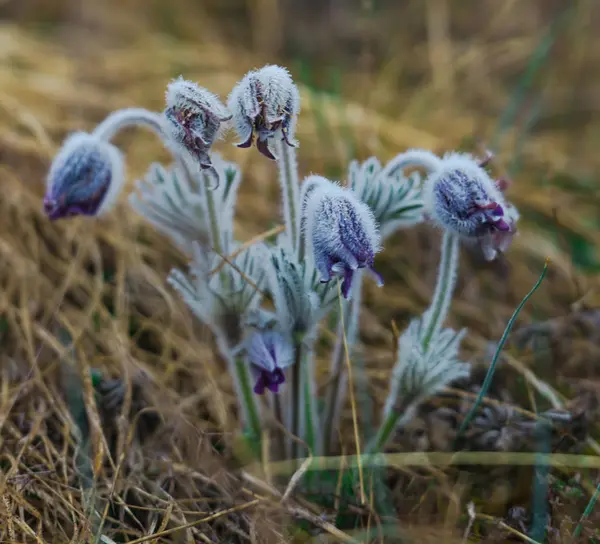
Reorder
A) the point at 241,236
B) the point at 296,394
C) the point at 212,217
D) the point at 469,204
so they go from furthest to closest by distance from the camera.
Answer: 1. the point at 241,236
2. the point at 296,394
3. the point at 212,217
4. the point at 469,204

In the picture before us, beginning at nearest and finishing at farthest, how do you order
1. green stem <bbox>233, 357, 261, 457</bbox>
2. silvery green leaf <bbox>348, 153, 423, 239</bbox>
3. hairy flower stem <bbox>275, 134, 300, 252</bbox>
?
hairy flower stem <bbox>275, 134, 300, 252</bbox>, silvery green leaf <bbox>348, 153, 423, 239</bbox>, green stem <bbox>233, 357, 261, 457</bbox>

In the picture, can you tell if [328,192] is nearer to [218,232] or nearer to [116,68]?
[218,232]

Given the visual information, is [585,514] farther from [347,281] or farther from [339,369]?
[347,281]

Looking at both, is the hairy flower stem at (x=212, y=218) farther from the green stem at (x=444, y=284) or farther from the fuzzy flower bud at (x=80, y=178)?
the green stem at (x=444, y=284)

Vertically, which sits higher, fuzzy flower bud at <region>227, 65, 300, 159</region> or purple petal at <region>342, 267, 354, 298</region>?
fuzzy flower bud at <region>227, 65, 300, 159</region>

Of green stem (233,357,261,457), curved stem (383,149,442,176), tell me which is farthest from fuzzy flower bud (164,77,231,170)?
green stem (233,357,261,457)

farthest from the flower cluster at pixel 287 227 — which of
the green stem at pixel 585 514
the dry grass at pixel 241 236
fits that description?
the green stem at pixel 585 514

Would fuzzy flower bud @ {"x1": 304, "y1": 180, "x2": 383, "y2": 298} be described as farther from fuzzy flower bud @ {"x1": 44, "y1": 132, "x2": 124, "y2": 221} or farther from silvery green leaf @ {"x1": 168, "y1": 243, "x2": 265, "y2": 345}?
fuzzy flower bud @ {"x1": 44, "y1": 132, "x2": 124, "y2": 221}

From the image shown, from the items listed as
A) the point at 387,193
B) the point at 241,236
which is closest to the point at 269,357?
the point at 387,193
